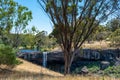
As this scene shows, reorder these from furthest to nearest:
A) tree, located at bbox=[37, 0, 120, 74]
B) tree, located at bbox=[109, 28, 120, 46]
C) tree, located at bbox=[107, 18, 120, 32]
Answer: tree, located at bbox=[109, 28, 120, 46]
tree, located at bbox=[107, 18, 120, 32]
tree, located at bbox=[37, 0, 120, 74]

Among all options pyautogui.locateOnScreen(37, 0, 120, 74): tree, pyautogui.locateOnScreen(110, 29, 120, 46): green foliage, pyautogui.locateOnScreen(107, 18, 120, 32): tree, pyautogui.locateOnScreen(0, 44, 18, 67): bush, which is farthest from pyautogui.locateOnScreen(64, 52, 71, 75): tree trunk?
pyautogui.locateOnScreen(110, 29, 120, 46): green foliage

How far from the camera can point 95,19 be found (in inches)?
792

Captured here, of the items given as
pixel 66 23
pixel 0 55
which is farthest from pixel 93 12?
pixel 0 55

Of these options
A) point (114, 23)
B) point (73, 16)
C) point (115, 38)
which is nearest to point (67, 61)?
point (73, 16)

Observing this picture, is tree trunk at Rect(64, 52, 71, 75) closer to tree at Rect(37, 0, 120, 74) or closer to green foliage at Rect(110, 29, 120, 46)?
tree at Rect(37, 0, 120, 74)

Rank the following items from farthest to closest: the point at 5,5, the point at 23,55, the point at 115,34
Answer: the point at 115,34, the point at 23,55, the point at 5,5

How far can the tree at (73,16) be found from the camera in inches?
760

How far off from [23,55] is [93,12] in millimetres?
24096

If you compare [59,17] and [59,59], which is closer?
[59,17]

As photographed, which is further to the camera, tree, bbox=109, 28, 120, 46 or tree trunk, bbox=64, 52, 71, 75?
tree, bbox=109, 28, 120, 46

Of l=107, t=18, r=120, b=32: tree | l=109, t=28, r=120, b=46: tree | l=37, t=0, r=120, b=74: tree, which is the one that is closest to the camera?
l=37, t=0, r=120, b=74: tree

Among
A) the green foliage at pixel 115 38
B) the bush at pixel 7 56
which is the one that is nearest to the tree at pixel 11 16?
the bush at pixel 7 56

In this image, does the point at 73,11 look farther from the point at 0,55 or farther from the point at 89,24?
the point at 0,55

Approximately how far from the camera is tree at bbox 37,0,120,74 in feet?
63.4
